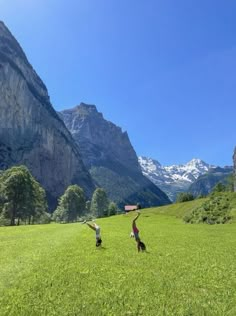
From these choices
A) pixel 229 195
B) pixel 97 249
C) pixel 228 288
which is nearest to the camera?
pixel 228 288

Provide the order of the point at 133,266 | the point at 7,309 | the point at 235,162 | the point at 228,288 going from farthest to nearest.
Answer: the point at 235,162 < the point at 133,266 < the point at 228,288 < the point at 7,309

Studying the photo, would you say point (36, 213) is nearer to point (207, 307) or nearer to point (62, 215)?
point (62, 215)

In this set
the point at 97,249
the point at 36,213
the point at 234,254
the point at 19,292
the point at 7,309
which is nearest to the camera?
the point at 7,309

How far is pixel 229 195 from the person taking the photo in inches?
3821

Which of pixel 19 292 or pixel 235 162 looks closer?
pixel 19 292

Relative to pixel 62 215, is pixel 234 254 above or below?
below

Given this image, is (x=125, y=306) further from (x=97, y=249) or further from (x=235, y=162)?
(x=235, y=162)

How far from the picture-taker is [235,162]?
141250 mm

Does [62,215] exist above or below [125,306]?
above

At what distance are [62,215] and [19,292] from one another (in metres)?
173

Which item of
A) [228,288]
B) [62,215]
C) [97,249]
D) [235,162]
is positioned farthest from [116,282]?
[62,215]

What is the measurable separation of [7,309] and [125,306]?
15.3 ft

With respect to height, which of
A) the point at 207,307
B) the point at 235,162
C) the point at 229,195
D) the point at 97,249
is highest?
the point at 235,162

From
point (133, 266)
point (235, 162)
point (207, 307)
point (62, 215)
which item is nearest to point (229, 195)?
point (235, 162)
